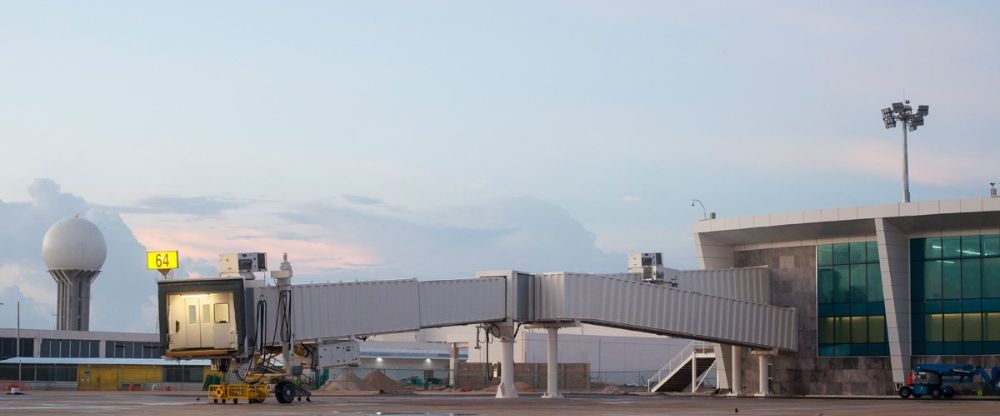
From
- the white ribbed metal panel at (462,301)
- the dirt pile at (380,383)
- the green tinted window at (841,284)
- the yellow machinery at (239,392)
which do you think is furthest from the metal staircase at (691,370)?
the yellow machinery at (239,392)

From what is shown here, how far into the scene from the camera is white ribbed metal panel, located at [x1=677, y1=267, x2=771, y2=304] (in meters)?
81.8

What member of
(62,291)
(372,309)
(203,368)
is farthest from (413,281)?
(62,291)

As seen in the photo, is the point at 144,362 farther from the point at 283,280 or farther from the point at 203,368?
the point at 283,280

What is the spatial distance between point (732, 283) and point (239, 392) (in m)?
38.8

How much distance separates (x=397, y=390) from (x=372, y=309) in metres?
37.7

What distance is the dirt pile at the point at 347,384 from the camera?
99500mm

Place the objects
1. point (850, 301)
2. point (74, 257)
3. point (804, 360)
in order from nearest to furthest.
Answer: point (850, 301) < point (804, 360) < point (74, 257)

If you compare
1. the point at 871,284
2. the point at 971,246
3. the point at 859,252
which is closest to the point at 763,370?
the point at 871,284

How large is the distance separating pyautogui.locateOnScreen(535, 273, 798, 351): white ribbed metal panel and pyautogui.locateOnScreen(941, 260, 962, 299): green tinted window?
1011 centimetres

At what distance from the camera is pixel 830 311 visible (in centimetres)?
8462

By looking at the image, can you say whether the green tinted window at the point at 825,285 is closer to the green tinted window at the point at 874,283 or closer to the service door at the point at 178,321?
the green tinted window at the point at 874,283

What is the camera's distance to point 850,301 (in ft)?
274

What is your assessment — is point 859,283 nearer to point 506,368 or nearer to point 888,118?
point 888,118

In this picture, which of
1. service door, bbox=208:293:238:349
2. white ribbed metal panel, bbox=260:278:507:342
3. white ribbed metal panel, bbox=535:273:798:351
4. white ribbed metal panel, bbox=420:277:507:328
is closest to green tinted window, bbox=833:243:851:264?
white ribbed metal panel, bbox=535:273:798:351
